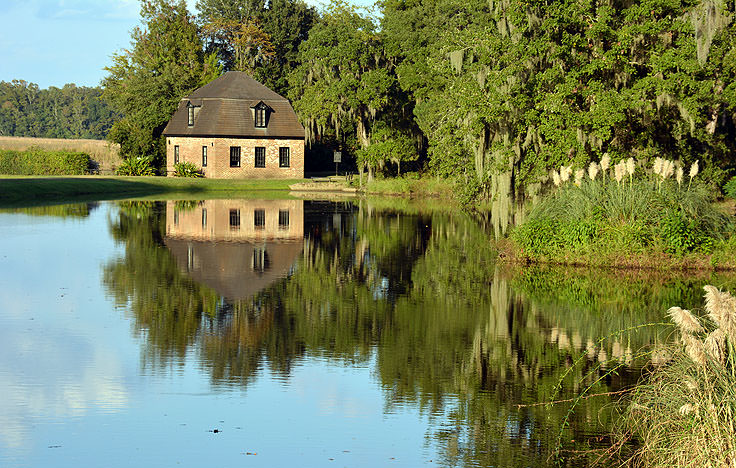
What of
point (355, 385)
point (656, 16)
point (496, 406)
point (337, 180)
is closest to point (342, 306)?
point (355, 385)

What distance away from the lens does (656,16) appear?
25906 millimetres

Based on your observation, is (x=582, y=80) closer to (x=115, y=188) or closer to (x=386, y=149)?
(x=386, y=149)

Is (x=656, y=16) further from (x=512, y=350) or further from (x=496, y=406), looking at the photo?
(x=496, y=406)

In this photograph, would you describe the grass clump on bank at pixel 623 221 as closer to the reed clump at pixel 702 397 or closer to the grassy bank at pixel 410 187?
the reed clump at pixel 702 397

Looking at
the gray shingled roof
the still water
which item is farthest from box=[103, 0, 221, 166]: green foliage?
the still water

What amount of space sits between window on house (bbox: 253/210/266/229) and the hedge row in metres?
30.3

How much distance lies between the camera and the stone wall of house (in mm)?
67625

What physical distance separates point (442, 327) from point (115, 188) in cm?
4495

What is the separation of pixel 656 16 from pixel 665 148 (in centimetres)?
496

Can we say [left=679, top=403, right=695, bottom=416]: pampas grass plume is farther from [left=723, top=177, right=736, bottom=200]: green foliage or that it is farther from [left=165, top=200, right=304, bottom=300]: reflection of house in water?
[left=723, top=177, right=736, bottom=200]: green foliage

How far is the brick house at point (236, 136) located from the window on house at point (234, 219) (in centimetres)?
2783

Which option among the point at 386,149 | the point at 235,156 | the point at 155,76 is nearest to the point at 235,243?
the point at 386,149

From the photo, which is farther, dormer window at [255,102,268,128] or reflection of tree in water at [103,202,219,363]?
dormer window at [255,102,268,128]

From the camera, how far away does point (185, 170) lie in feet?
219
